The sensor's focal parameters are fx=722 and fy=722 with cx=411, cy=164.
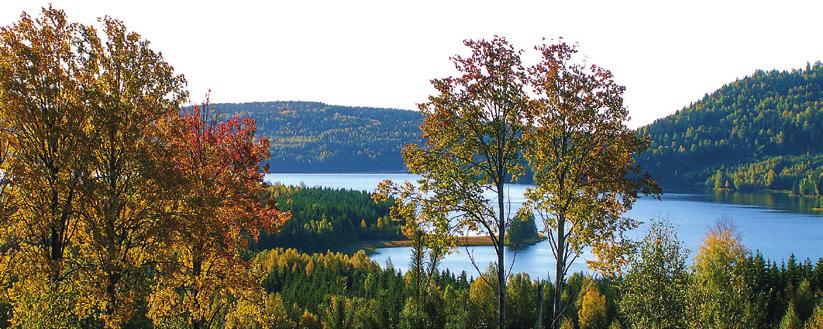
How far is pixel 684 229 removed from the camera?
135375 mm

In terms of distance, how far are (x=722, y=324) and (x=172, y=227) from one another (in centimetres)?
2796

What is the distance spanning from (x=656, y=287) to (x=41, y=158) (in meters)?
26.0

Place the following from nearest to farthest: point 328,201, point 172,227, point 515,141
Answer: point 172,227 → point 515,141 → point 328,201

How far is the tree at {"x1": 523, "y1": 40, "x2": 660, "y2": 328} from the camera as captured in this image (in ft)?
83.9

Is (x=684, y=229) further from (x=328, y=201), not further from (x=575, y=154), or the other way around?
(x=575, y=154)

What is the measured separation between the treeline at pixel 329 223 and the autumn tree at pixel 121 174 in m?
111

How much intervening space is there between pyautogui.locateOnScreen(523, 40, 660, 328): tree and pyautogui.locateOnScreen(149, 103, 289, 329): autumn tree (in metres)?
10.4

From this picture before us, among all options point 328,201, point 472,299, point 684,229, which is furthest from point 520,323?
point 328,201

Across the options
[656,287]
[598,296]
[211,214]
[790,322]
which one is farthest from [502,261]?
[598,296]

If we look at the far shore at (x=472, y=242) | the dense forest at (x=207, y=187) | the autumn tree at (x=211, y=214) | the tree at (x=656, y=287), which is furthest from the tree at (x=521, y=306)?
the far shore at (x=472, y=242)

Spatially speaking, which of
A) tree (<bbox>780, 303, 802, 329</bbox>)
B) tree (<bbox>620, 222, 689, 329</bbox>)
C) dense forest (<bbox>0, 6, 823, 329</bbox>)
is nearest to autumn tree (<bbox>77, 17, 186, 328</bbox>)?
dense forest (<bbox>0, 6, 823, 329</bbox>)

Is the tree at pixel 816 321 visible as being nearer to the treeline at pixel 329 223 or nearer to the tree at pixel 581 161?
the tree at pixel 581 161

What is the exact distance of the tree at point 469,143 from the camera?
25.8 metres

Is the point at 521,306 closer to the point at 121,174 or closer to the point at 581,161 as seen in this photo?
the point at 581,161
